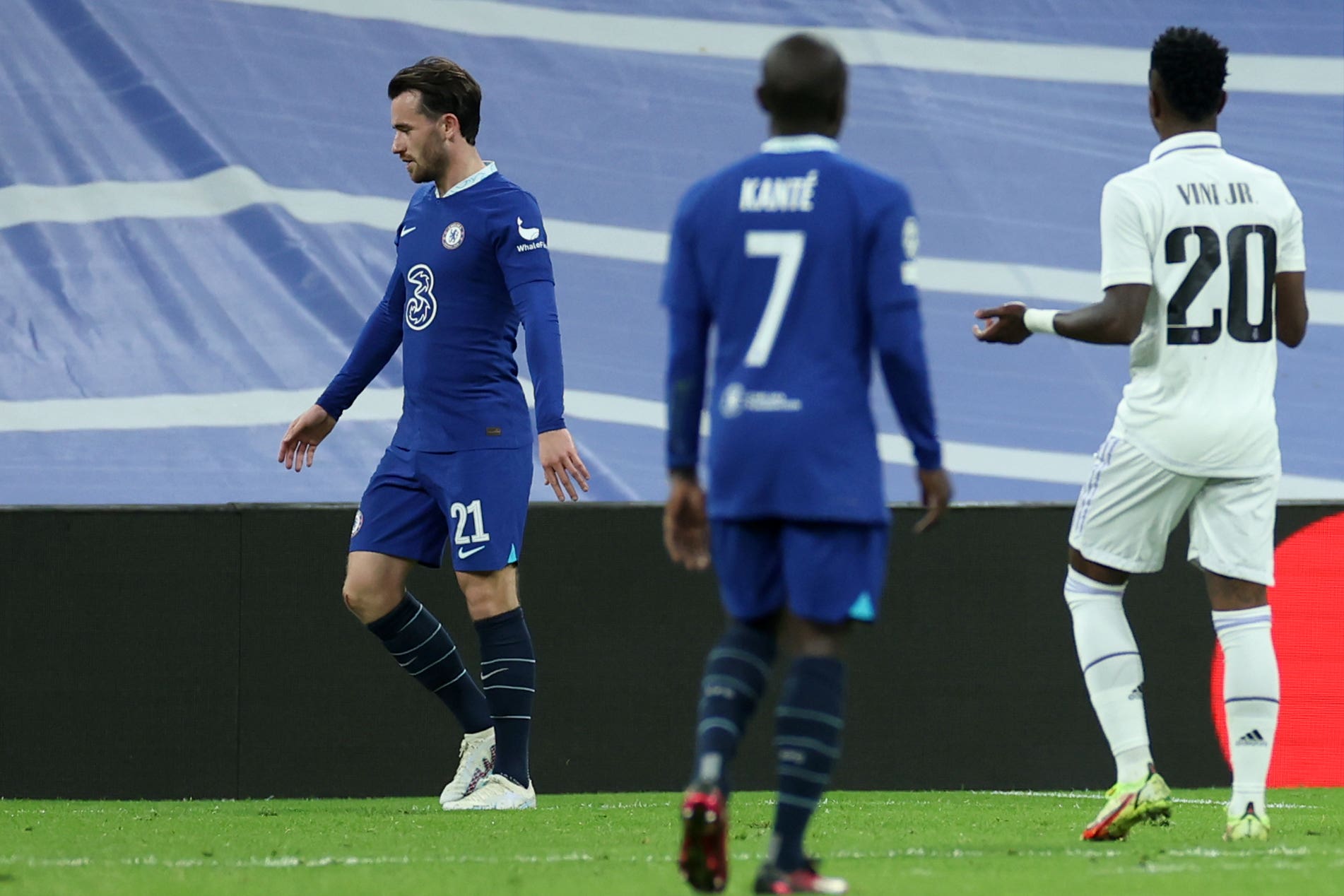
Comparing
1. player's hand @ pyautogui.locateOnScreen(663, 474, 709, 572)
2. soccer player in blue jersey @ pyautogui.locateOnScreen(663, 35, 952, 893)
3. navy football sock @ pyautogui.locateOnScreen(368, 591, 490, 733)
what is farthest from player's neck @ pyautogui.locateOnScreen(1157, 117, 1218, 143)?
navy football sock @ pyautogui.locateOnScreen(368, 591, 490, 733)

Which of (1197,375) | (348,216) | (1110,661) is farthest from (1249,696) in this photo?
(348,216)

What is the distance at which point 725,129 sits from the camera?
8797mm

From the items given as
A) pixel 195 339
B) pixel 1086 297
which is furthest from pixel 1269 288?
pixel 195 339

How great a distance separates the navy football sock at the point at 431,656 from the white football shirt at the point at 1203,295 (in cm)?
209

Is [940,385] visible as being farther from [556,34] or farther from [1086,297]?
[556,34]

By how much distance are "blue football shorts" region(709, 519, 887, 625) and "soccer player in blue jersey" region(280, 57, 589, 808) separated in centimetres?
194

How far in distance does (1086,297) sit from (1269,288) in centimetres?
450

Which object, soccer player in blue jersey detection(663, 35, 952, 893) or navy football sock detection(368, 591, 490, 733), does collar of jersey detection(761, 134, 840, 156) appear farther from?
navy football sock detection(368, 591, 490, 733)

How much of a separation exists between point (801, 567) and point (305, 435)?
9.39ft

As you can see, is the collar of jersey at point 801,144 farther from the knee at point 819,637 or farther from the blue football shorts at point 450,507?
the blue football shorts at point 450,507

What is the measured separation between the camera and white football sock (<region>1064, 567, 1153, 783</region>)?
4.22 meters

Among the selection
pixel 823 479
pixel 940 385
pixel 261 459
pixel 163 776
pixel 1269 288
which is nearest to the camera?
pixel 823 479

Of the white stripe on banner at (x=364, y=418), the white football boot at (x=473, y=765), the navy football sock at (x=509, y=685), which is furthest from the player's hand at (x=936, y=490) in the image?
the white stripe on banner at (x=364, y=418)

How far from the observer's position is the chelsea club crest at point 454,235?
5242mm
